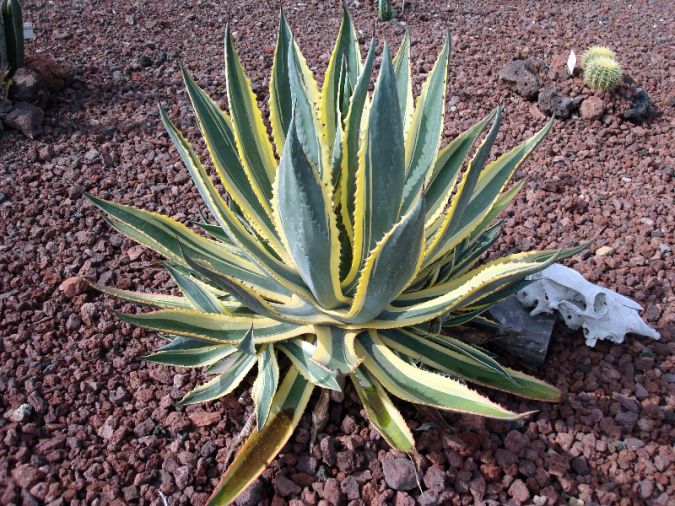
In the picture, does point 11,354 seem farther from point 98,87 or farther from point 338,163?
point 98,87

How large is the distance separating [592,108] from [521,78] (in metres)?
0.38

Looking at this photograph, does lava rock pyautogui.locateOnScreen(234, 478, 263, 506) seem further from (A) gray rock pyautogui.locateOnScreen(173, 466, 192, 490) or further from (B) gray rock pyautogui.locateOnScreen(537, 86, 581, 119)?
(B) gray rock pyautogui.locateOnScreen(537, 86, 581, 119)

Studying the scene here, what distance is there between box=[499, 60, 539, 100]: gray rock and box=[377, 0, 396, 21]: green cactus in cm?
98

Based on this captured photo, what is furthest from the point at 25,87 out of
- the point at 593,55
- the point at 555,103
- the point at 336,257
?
the point at 593,55

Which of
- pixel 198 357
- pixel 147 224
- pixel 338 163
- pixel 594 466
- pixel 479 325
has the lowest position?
pixel 594 466

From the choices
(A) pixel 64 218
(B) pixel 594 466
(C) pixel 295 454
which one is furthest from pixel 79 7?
(B) pixel 594 466

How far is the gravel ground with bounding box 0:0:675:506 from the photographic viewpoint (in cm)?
154

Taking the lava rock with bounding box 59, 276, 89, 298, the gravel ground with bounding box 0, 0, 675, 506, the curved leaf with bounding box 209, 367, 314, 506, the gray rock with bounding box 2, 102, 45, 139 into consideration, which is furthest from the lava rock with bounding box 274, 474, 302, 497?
the gray rock with bounding box 2, 102, 45, 139

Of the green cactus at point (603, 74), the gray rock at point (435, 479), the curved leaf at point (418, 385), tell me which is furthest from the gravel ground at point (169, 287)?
the curved leaf at point (418, 385)

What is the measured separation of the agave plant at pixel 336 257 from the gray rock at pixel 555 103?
153 centimetres

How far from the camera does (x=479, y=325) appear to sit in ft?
6.12

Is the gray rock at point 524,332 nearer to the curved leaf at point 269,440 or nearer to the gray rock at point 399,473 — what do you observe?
the gray rock at point 399,473

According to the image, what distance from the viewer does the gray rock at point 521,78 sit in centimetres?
308

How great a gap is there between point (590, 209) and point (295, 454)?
63.6 inches
